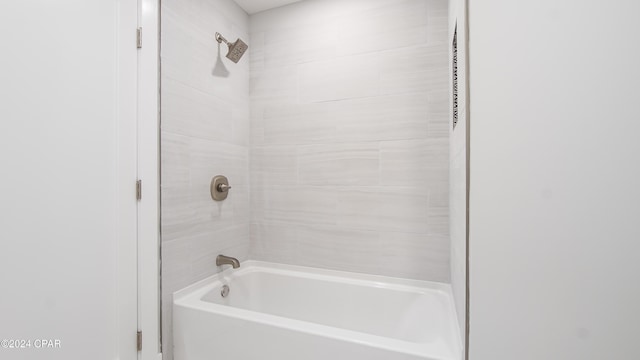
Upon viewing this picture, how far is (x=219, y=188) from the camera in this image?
1671 millimetres

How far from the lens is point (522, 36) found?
0.66 m

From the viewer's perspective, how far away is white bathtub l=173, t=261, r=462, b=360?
1.05 metres

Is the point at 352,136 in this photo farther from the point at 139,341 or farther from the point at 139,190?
the point at 139,341

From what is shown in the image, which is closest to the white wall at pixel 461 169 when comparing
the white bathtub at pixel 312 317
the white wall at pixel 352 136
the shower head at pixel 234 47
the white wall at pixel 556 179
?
the white wall at pixel 556 179

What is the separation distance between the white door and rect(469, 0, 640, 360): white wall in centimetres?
136

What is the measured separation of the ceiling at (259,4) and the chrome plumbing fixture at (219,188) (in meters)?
1.22

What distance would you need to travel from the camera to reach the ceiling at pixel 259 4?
185 centimetres

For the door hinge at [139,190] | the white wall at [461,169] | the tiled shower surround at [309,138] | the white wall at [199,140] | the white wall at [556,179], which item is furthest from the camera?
the tiled shower surround at [309,138]

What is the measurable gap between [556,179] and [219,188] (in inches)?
61.9

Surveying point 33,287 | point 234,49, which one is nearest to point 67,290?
point 33,287

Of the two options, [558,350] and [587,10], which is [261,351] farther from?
[587,10]

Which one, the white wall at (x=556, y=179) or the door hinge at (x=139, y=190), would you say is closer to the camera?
the white wall at (x=556, y=179)

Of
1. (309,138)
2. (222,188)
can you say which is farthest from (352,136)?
(222,188)

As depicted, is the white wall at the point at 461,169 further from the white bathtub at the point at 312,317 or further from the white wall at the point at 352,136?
the white wall at the point at 352,136
